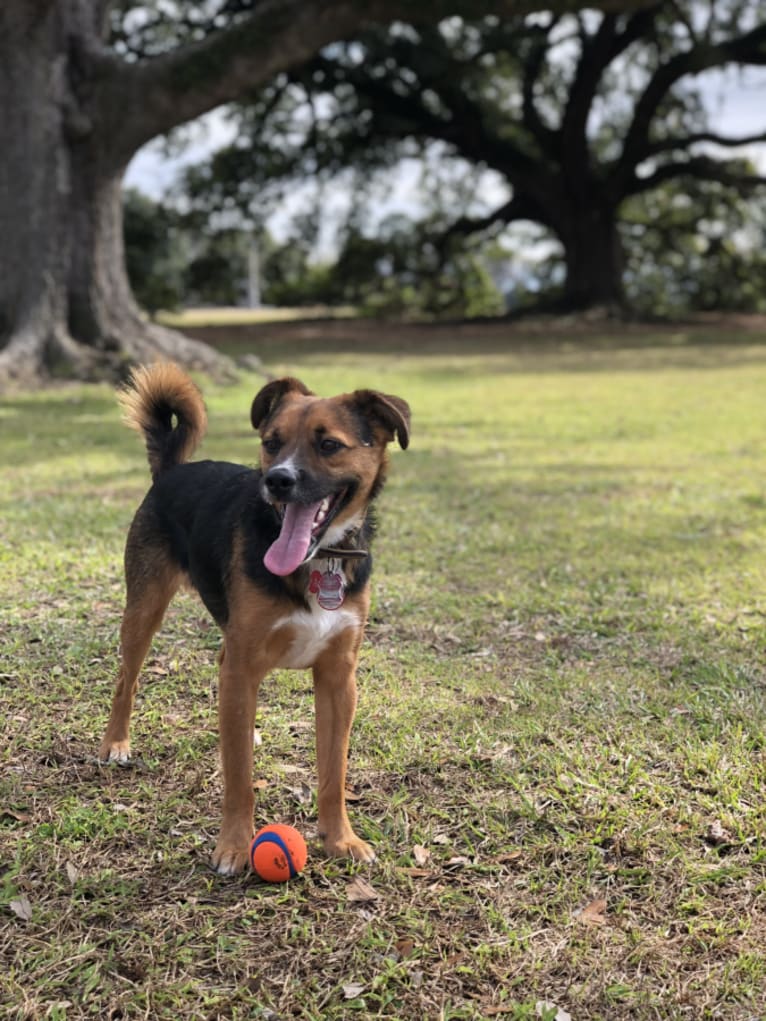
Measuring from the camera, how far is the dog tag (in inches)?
121

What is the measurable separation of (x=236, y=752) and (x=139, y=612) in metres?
0.86

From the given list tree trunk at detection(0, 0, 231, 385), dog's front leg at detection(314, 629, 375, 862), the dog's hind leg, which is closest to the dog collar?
dog's front leg at detection(314, 629, 375, 862)

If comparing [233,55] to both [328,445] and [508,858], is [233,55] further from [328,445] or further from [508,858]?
[508,858]

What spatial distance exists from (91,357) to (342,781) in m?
13.0

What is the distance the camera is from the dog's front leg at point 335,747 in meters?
3.22

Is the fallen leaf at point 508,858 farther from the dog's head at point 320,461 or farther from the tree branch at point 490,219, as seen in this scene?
the tree branch at point 490,219

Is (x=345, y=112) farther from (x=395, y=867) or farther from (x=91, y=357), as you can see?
(x=395, y=867)

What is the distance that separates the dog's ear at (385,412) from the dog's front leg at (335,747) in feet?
2.45

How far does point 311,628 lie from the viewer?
3.08 meters

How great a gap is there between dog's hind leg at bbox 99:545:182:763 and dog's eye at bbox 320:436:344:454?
921mm

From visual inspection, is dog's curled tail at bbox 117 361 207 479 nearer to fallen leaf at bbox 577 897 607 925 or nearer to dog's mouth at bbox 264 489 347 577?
dog's mouth at bbox 264 489 347 577

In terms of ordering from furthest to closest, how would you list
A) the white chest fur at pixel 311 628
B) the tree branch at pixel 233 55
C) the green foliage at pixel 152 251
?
the green foliage at pixel 152 251
the tree branch at pixel 233 55
the white chest fur at pixel 311 628

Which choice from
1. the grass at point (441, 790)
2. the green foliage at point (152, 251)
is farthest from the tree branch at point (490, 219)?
the grass at point (441, 790)

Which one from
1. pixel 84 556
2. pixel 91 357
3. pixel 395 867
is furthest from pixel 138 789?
pixel 91 357
